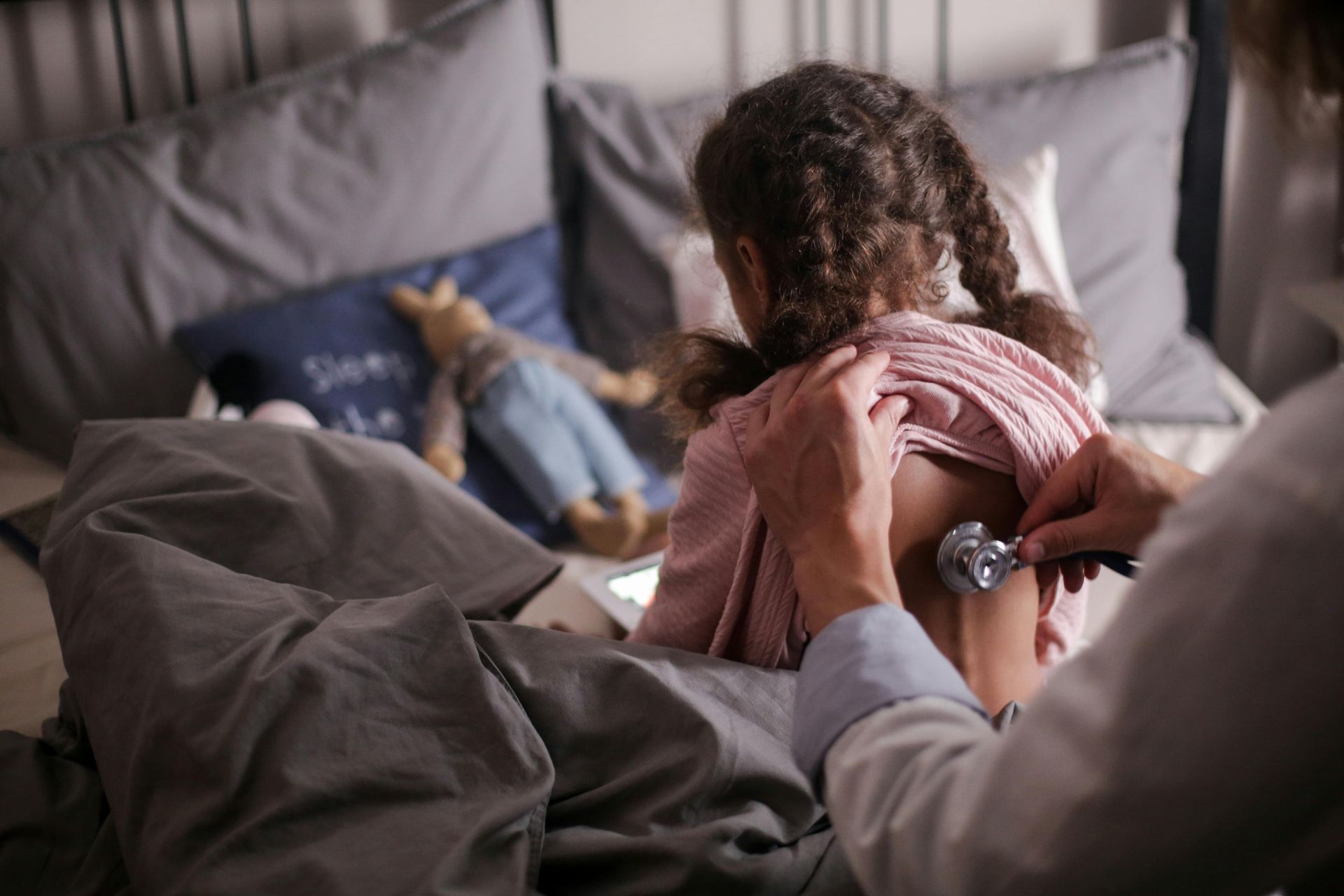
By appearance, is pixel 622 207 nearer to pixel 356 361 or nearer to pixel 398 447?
pixel 356 361

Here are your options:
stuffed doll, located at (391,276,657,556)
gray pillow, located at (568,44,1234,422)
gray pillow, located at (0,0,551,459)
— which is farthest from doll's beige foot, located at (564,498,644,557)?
gray pillow, located at (0,0,551,459)

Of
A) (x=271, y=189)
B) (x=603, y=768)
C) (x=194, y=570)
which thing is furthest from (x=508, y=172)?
(x=603, y=768)

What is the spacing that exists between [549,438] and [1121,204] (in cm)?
111

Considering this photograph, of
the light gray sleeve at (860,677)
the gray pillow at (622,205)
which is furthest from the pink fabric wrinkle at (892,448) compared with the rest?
the gray pillow at (622,205)

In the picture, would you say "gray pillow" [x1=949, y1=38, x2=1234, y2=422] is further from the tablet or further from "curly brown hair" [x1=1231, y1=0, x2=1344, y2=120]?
"curly brown hair" [x1=1231, y1=0, x2=1344, y2=120]

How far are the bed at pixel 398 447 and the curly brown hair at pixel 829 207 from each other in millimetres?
278

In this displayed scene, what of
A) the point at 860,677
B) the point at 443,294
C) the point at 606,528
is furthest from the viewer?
the point at 443,294

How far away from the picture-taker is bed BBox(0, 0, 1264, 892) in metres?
0.74

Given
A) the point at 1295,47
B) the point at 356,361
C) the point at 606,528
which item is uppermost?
the point at 1295,47

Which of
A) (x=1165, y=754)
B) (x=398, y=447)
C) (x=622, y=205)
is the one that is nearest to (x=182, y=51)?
(x=622, y=205)

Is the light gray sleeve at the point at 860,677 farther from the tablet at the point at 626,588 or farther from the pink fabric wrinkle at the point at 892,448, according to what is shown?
the tablet at the point at 626,588

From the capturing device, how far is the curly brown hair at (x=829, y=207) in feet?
2.87

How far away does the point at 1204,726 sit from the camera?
1.48ft

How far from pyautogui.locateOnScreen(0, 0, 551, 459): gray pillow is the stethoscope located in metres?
1.18
